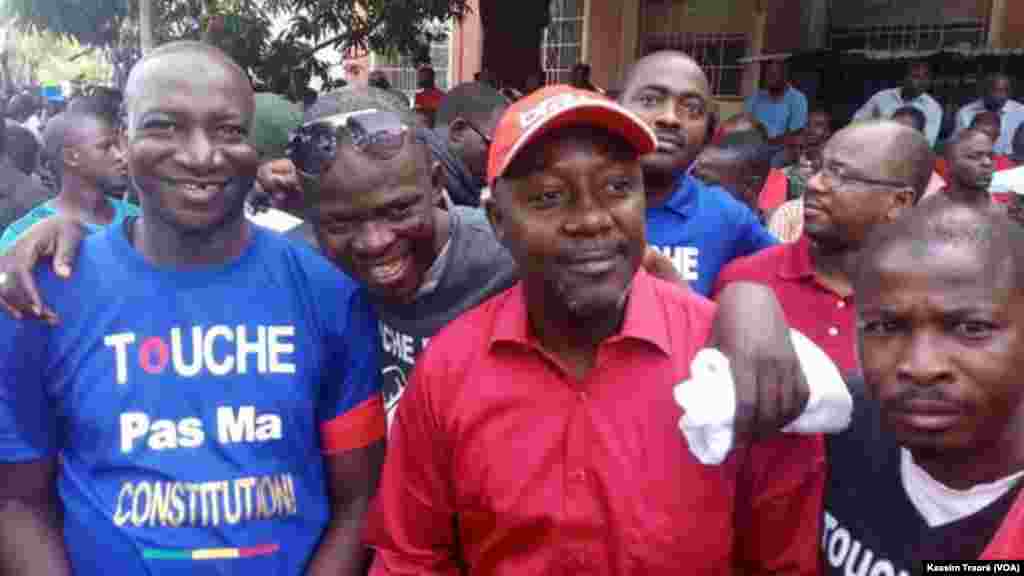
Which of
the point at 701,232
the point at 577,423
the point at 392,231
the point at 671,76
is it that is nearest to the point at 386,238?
the point at 392,231

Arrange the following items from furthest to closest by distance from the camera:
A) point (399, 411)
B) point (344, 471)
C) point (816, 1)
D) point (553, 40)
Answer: point (553, 40) < point (816, 1) < point (344, 471) < point (399, 411)

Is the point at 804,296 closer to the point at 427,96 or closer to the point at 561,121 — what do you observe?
the point at 561,121

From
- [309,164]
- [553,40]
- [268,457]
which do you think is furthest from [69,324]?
[553,40]

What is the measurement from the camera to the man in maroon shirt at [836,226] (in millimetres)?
2699

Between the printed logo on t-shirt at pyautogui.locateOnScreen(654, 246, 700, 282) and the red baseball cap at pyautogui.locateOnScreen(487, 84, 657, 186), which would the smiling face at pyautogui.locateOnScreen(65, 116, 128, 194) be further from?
the red baseball cap at pyautogui.locateOnScreen(487, 84, 657, 186)

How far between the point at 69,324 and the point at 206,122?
51 centimetres

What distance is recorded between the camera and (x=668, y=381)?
1677 mm

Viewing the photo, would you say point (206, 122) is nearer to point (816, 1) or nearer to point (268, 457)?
point (268, 457)

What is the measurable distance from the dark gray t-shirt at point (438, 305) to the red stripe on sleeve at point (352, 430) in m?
0.08

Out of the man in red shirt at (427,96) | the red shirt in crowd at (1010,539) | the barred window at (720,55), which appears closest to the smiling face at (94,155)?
the red shirt in crowd at (1010,539)

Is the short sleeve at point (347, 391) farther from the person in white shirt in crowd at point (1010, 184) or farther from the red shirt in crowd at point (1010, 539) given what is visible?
the person in white shirt in crowd at point (1010, 184)

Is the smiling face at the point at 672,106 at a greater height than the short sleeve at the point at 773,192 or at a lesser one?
greater

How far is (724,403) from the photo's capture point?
1.45 meters

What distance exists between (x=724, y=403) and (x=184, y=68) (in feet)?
4.37
